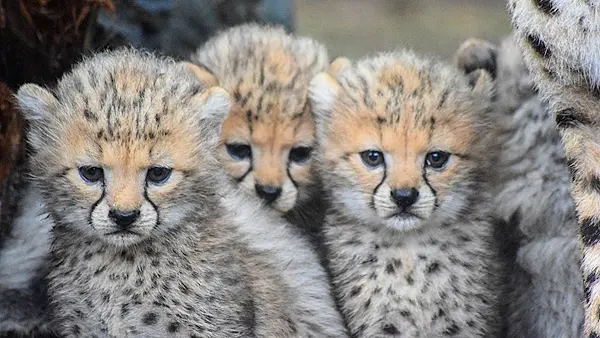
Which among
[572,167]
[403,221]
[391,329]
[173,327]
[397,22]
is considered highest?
[397,22]

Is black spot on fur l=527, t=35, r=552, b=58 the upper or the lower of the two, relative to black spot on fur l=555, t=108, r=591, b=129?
upper

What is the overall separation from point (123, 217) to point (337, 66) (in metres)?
0.99

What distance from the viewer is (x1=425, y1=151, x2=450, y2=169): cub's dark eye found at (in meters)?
3.07

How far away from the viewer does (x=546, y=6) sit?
119 inches

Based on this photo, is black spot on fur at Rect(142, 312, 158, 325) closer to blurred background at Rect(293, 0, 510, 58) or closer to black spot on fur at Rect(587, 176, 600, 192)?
black spot on fur at Rect(587, 176, 600, 192)

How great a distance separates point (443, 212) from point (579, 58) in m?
0.51

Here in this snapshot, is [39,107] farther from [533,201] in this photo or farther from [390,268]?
[533,201]

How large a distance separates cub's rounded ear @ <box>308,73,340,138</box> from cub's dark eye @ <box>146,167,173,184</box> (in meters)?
0.58

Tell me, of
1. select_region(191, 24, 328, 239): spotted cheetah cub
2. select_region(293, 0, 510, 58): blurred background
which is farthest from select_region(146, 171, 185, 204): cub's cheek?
select_region(293, 0, 510, 58): blurred background

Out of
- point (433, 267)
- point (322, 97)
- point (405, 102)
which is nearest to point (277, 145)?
point (322, 97)

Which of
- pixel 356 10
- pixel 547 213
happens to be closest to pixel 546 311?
pixel 547 213

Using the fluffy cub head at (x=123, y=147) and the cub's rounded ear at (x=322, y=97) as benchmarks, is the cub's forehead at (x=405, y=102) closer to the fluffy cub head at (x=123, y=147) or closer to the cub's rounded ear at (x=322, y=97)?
the cub's rounded ear at (x=322, y=97)

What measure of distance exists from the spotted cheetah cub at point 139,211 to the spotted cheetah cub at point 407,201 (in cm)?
30

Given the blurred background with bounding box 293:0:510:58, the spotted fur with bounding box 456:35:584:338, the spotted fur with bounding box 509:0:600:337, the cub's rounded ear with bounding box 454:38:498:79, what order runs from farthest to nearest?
the blurred background with bounding box 293:0:510:58 → the cub's rounded ear with bounding box 454:38:498:79 → the spotted fur with bounding box 456:35:584:338 → the spotted fur with bounding box 509:0:600:337
